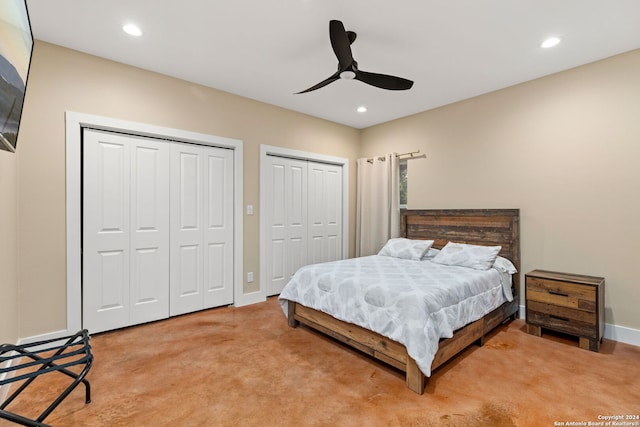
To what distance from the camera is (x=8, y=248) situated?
215cm

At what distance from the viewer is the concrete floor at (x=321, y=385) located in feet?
5.70

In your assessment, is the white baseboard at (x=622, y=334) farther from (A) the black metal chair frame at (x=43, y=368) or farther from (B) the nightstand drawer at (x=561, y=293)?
(A) the black metal chair frame at (x=43, y=368)

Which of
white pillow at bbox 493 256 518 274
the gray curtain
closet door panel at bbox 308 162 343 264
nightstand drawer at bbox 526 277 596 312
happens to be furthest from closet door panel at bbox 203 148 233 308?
nightstand drawer at bbox 526 277 596 312

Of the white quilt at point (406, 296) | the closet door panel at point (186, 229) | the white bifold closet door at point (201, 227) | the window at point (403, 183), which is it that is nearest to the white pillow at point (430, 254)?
the white quilt at point (406, 296)

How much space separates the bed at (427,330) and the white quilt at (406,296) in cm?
3

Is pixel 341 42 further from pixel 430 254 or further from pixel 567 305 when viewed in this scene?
pixel 567 305

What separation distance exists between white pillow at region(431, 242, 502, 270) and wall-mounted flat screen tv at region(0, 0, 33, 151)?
11.7 feet

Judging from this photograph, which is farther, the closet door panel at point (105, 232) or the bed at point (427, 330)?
the closet door panel at point (105, 232)

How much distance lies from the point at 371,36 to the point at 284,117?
77.0 inches

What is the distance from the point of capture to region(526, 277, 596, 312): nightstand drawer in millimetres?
2564

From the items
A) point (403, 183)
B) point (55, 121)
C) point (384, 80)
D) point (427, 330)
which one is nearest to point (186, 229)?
point (55, 121)

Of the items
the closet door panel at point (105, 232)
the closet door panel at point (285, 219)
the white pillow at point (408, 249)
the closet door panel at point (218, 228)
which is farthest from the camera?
the closet door panel at point (285, 219)

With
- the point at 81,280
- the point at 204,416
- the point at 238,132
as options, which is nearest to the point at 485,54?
the point at 238,132

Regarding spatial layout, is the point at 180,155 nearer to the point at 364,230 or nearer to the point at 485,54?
the point at 364,230
